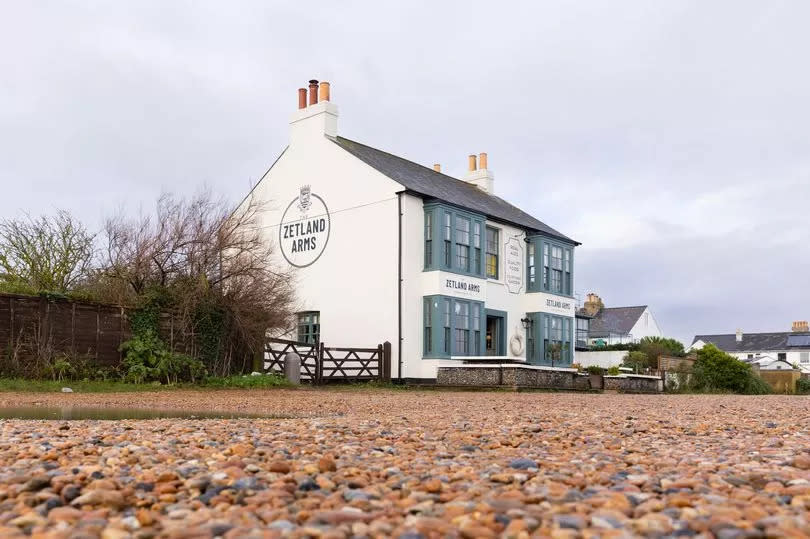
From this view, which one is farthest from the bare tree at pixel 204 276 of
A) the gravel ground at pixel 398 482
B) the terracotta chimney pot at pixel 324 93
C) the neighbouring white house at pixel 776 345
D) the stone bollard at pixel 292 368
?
the neighbouring white house at pixel 776 345

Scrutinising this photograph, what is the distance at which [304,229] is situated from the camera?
81.9ft

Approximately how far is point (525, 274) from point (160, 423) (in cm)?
2006

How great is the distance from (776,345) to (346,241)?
56110 millimetres

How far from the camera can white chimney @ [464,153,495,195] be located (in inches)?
1189

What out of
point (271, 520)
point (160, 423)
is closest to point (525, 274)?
point (160, 423)

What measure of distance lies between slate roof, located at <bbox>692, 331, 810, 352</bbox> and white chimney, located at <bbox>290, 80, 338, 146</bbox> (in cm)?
5046

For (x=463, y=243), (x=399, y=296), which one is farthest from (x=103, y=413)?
(x=463, y=243)

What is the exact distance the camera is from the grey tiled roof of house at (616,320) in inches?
2336

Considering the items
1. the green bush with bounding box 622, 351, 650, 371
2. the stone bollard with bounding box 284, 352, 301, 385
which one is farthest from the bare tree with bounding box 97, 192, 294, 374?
the green bush with bounding box 622, 351, 650, 371

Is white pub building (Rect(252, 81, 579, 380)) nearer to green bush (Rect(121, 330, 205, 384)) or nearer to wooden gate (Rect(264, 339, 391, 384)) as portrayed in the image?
wooden gate (Rect(264, 339, 391, 384))

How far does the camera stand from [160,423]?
776 centimetres

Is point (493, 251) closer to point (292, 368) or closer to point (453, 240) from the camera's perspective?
point (453, 240)

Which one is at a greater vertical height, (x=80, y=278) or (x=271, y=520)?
(x=80, y=278)

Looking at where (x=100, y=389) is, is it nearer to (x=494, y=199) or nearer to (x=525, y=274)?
(x=525, y=274)
